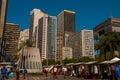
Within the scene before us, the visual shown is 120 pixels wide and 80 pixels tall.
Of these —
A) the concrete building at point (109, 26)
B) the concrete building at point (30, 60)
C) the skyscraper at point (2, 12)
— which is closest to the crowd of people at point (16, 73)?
the concrete building at point (30, 60)

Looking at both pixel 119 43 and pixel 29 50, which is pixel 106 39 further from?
pixel 29 50

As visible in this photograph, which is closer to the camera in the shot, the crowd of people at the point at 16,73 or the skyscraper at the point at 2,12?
the crowd of people at the point at 16,73

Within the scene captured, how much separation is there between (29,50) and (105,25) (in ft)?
216

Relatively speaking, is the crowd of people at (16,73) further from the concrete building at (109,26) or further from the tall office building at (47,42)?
the tall office building at (47,42)

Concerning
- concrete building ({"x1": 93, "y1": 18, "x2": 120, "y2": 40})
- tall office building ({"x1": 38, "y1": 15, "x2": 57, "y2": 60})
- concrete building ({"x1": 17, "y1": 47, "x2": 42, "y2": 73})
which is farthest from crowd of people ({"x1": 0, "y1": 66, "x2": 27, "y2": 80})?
tall office building ({"x1": 38, "y1": 15, "x2": 57, "y2": 60})

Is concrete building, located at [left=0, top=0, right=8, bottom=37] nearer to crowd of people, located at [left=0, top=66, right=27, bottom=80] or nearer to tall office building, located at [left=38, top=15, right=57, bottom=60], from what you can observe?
crowd of people, located at [left=0, top=66, right=27, bottom=80]

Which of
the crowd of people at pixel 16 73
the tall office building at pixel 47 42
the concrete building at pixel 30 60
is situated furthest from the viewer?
the tall office building at pixel 47 42

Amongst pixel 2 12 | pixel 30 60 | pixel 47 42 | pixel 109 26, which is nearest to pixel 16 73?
pixel 30 60

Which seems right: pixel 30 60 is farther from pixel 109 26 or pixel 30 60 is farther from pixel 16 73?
pixel 109 26

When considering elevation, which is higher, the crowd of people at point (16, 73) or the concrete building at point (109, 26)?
the concrete building at point (109, 26)

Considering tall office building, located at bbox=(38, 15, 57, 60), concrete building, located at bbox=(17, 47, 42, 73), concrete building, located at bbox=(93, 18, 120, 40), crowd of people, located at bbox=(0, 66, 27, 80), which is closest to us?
crowd of people, located at bbox=(0, 66, 27, 80)

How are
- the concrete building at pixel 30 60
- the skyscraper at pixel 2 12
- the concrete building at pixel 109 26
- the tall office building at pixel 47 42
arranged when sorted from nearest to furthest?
the concrete building at pixel 30 60 < the skyscraper at pixel 2 12 < the concrete building at pixel 109 26 < the tall office building at pixel 47 42

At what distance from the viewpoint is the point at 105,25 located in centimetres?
11006

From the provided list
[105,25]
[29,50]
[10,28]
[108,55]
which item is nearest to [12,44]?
[10,28]
